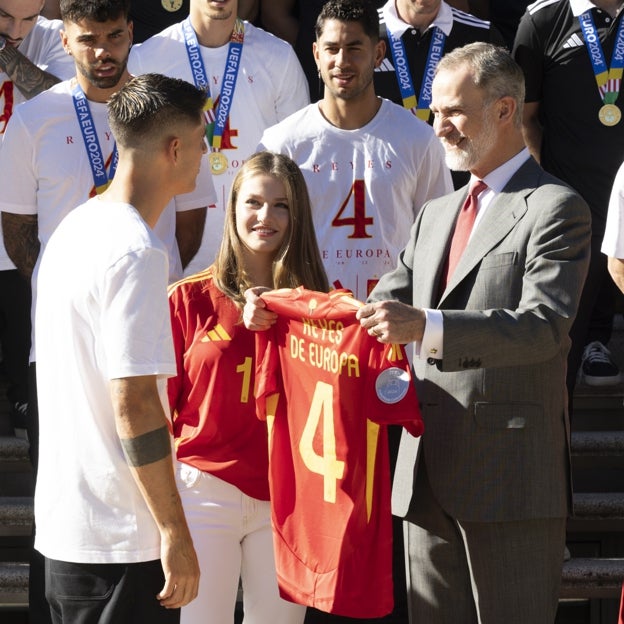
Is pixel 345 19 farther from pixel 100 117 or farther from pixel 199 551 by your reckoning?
pixel 199 551

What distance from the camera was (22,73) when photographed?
5.59 metres

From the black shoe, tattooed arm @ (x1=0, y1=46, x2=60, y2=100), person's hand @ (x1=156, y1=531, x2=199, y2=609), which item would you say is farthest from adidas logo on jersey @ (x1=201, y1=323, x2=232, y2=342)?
the black shoe

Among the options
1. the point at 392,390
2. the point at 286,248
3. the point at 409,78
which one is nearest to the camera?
the point at 392,390

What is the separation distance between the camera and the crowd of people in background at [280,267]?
315 centimetres

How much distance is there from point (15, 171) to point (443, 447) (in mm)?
2337

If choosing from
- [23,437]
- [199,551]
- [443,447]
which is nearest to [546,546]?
[443,447]

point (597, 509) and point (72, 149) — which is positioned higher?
point (72, 149)

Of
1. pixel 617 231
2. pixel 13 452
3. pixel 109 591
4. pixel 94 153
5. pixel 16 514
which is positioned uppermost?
pixel 94 153

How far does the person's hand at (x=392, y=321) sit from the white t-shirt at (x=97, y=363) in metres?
0.66

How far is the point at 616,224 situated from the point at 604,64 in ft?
5.75

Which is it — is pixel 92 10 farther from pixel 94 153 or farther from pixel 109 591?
pixel 109 591

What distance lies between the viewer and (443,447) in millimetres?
3871

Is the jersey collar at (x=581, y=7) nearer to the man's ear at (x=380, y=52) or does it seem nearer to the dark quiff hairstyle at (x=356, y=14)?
the man's ear at (x=380, y=52)

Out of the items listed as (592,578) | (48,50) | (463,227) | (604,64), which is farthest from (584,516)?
(48,50)
